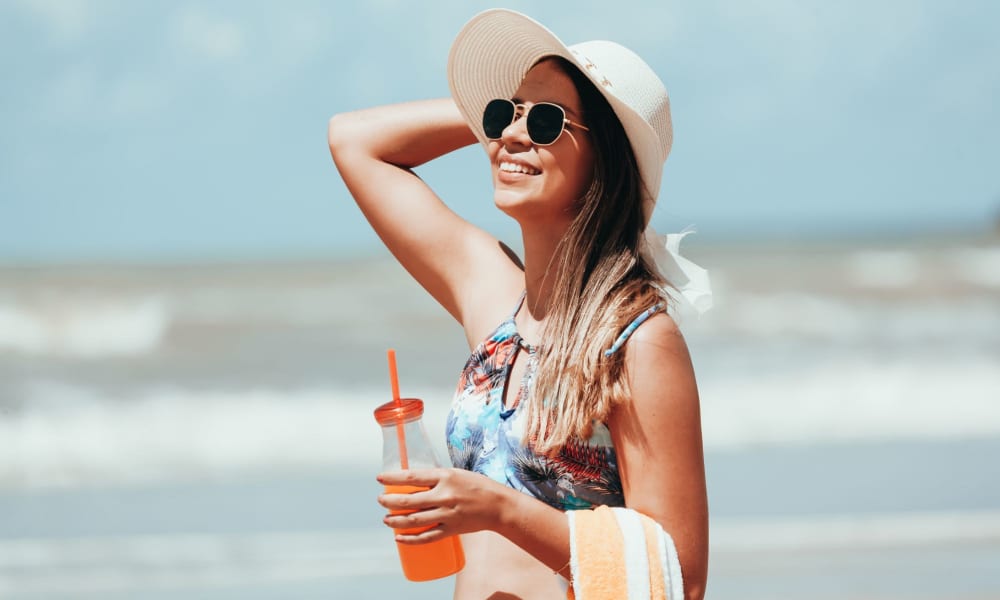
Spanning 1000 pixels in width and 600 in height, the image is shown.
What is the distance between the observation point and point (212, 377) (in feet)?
41.4

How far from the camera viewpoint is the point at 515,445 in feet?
7.42

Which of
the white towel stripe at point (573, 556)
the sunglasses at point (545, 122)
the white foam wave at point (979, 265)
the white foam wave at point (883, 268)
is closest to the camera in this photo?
the white towel stripe at point (573, 556)

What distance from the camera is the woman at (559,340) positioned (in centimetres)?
212

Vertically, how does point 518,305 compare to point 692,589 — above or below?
above

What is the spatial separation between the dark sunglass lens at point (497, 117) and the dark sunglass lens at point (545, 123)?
0.24 ft

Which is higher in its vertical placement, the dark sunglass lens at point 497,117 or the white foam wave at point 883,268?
the white foam wave at point 883,268

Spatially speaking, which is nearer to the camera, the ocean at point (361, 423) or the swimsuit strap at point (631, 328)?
the swimsuit strap at point (631, 328)

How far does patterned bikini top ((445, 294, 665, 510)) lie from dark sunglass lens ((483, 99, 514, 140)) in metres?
0.39

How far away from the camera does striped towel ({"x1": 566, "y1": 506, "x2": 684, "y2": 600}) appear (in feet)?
6.77

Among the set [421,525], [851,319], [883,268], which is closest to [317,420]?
[851,319]

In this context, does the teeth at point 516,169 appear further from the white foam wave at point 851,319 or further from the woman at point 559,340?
the white foam wave at point 851,319

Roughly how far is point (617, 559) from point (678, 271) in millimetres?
600

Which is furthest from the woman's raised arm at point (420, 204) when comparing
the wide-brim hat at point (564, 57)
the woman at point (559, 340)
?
the wide-brim hat at point (564, 57)

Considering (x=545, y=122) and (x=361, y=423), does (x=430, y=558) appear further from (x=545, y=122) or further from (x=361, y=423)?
(x=361, y=423)
